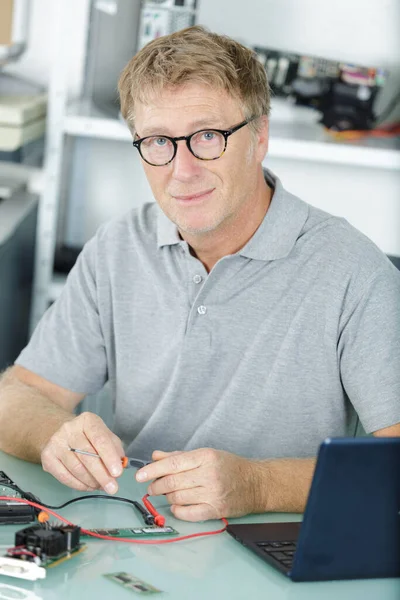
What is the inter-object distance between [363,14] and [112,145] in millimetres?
764

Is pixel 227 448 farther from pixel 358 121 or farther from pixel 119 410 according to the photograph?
pixel 358 121

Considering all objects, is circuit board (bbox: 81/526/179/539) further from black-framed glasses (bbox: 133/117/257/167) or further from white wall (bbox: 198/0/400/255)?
white wall (bbox: 198/0/400/255)

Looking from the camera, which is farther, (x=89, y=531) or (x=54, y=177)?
(x=54, y=177)

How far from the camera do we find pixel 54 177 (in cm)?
239

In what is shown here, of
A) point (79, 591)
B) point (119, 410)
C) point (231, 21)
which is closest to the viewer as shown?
point (79, 591)

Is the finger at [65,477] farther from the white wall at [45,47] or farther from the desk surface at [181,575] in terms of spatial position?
the white wall at [45,47]

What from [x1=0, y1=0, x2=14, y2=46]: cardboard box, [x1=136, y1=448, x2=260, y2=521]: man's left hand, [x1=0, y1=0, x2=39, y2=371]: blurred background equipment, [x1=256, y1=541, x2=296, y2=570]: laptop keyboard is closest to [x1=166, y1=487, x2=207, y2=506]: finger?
[x1=136, y1=448, x2=260, y2=521]: man's left hand

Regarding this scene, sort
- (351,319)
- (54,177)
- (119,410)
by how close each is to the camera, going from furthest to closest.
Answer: (54,177), (119,410), (351,319)

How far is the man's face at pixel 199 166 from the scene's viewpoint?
5.06ft

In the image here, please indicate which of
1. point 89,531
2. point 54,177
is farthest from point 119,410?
point 54,177

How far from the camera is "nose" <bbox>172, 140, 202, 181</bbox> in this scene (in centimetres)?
156

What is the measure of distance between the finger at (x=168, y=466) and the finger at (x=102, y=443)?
0.04m

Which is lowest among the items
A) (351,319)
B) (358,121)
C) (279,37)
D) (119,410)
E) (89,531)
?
(119,410)

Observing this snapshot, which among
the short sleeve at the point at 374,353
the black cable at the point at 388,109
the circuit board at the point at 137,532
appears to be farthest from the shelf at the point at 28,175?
the circuit board at the point at 137,532
